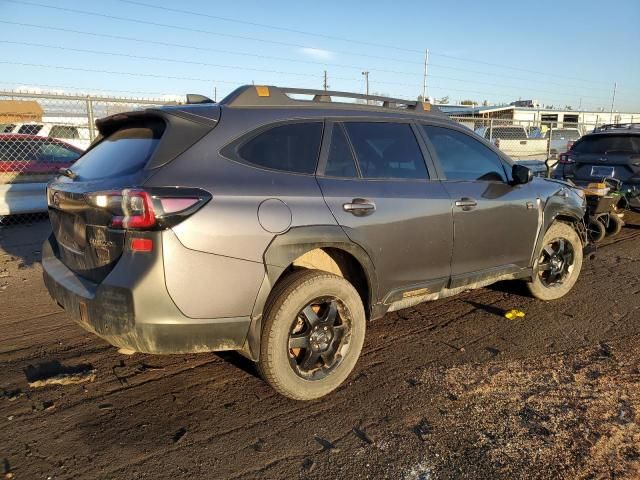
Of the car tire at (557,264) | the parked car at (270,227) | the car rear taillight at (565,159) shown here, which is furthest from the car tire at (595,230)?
the parked car at (270,227)

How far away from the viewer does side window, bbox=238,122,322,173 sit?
2982 mm

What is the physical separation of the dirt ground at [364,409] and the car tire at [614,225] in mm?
3770

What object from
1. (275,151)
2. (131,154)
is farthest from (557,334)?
(131,154)

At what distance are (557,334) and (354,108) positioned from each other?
8.55 feet

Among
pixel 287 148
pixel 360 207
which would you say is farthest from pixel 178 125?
pixel 360 207

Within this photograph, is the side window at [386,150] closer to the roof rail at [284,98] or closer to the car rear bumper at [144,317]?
the roof rail at [284,98]

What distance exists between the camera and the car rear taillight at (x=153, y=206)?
2531mm

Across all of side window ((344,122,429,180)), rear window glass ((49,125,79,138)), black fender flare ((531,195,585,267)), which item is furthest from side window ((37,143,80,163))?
black fender flare ((531,195,585,267))

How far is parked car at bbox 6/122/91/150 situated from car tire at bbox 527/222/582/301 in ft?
29.0

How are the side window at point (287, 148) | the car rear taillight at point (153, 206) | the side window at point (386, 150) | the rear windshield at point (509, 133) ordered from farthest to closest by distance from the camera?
the rear windshield at point (509, 133)
the side window at point (386, 150)
the side window at point (287, 148)
the car rear taillight at point (153, 206)

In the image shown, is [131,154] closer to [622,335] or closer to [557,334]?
[557,334]

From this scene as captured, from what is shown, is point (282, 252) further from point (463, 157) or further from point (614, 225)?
point (614, 225)

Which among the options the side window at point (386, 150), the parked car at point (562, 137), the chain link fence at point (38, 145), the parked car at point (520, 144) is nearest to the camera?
the side window at point (386, 150)

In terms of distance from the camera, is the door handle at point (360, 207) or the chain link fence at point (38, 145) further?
the chain link fence at point (38, 145)
